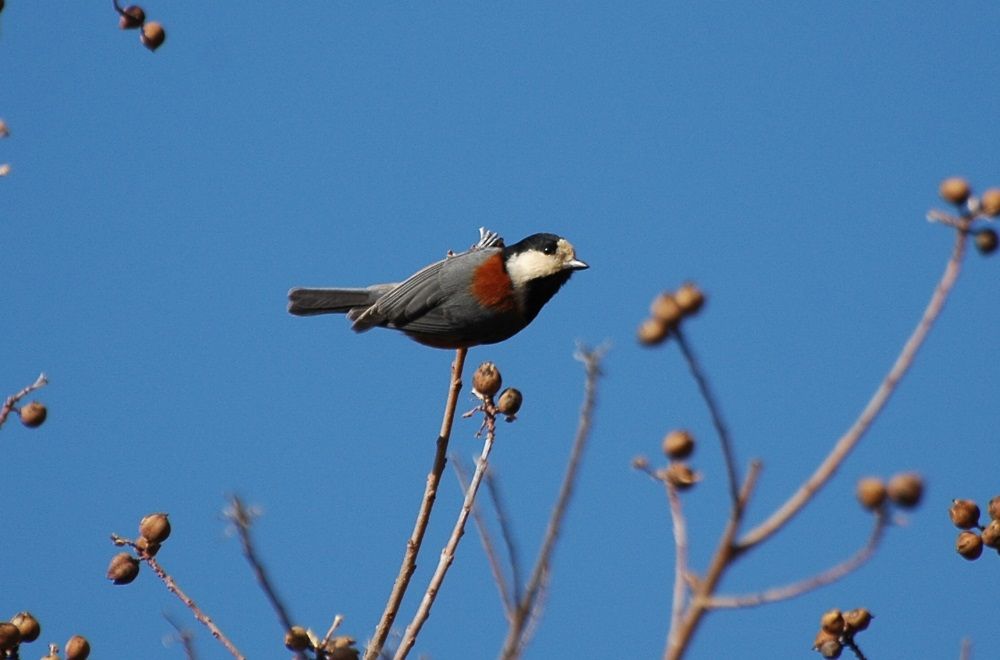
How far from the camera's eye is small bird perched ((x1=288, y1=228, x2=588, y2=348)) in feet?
17.8

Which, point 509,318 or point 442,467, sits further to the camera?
Answer: point 509,318

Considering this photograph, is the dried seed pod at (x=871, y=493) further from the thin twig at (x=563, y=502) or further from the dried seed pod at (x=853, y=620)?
the dried seed pod at (x=853, y=620)

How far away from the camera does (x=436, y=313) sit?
546 cm

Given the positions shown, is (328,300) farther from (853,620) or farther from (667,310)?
(667,310)

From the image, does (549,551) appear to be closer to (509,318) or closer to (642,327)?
(642,327)

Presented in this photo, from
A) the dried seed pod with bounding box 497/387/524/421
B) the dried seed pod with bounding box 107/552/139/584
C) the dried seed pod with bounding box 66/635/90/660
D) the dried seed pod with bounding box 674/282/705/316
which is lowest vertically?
the dried seed pod with bounding box 66/635/90/660

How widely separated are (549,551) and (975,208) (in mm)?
787

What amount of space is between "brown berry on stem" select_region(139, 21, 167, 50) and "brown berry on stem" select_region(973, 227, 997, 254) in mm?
2659

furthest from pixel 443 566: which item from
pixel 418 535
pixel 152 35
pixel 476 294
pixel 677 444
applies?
pixel 476 294

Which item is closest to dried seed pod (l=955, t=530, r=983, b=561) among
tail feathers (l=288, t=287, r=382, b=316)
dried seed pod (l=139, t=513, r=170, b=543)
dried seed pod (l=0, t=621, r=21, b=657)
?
dried seed pod (l=139, t=513, r=170, b=543)

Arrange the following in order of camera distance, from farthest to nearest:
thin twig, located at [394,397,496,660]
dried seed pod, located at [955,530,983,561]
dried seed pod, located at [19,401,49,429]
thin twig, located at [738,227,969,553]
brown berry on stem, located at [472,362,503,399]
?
brown berry on stem, located at [472,362,503,399] → dried seed pod, located at [19,401,49,429] → dried seed pod, located at [955,530,983,561] → thin twig, located at [394,397,496,660] → thin twig, located at [738,227,969,553]

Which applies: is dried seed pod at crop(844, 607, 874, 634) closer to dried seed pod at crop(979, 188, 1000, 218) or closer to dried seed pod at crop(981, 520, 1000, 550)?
dried seed pod at crop(981, 520, 1000, 550)

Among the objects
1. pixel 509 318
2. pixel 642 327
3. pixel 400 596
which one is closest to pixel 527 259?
pixel 509 318

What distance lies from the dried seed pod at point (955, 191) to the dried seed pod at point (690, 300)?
1.27 ft
